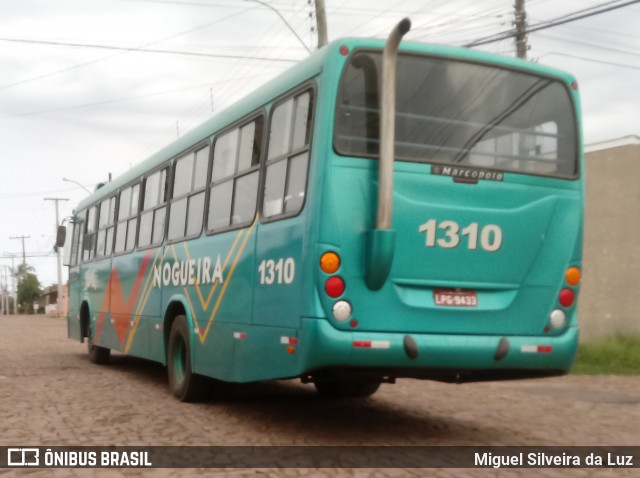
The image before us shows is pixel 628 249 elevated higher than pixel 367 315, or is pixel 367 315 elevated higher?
pixel 628 249

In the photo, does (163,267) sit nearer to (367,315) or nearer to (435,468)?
(367,315)

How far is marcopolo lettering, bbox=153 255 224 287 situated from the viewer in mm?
9346

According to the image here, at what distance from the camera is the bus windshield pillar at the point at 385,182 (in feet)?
22.7

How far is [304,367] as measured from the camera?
6953mm

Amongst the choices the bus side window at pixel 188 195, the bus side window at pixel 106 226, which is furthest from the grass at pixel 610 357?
the bus side window at pixel 106 226

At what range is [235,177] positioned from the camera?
8977mm

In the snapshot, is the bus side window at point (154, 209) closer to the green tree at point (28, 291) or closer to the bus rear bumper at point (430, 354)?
the bus rear bumper at point (430, 354)

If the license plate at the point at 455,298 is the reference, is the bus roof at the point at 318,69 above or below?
above

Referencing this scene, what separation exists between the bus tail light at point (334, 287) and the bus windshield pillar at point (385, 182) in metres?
0.22

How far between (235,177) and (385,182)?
2467 mm

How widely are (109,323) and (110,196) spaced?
7.25 ft

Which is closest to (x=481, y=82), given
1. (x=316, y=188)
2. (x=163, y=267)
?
(x=316, y=188)

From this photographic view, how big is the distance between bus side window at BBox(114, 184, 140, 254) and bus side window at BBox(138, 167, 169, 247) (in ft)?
1.47

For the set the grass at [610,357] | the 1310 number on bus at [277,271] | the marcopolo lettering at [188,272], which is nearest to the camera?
the 1310 number on bus at [277,271]
